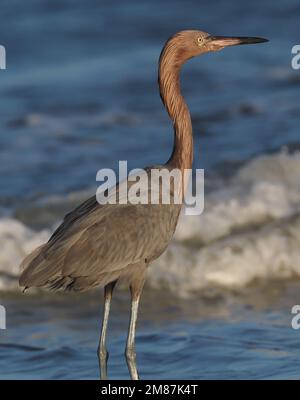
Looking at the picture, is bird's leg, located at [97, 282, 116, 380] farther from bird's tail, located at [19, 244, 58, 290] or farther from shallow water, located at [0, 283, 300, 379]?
bird's tail, located at [19, 244, 58, 290]

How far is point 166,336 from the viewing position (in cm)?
905

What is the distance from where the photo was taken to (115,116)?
15156 mm

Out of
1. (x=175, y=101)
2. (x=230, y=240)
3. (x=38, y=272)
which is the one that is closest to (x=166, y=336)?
(x=175, y=101)

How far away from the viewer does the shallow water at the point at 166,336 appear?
8156 millimetres

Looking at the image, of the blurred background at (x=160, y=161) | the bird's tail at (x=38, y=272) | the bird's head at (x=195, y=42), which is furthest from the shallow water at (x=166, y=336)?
the bird's head at (x=195, y=42)

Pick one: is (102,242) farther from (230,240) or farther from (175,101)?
(230,240)

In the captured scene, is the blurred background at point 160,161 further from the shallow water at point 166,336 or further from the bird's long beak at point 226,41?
the bird's long beak at point 226,41

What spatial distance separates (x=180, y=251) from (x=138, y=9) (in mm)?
8278

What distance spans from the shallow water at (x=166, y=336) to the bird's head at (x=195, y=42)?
2162 mm

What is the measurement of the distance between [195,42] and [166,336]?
2.32 metres

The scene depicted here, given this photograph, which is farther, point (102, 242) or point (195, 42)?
point (195, 42)

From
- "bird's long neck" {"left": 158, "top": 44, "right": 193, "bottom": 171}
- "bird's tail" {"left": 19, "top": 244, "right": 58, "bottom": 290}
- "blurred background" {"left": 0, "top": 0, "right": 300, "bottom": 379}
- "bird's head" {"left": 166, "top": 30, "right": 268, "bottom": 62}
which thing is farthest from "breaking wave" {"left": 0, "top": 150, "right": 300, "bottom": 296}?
"bird's tail" {"left": 19, "top": 244, "right": 58, "bottom": 290}

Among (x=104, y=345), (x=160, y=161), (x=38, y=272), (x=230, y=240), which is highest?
(x=160, y=161)

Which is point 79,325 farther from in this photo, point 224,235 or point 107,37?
point 107,37
